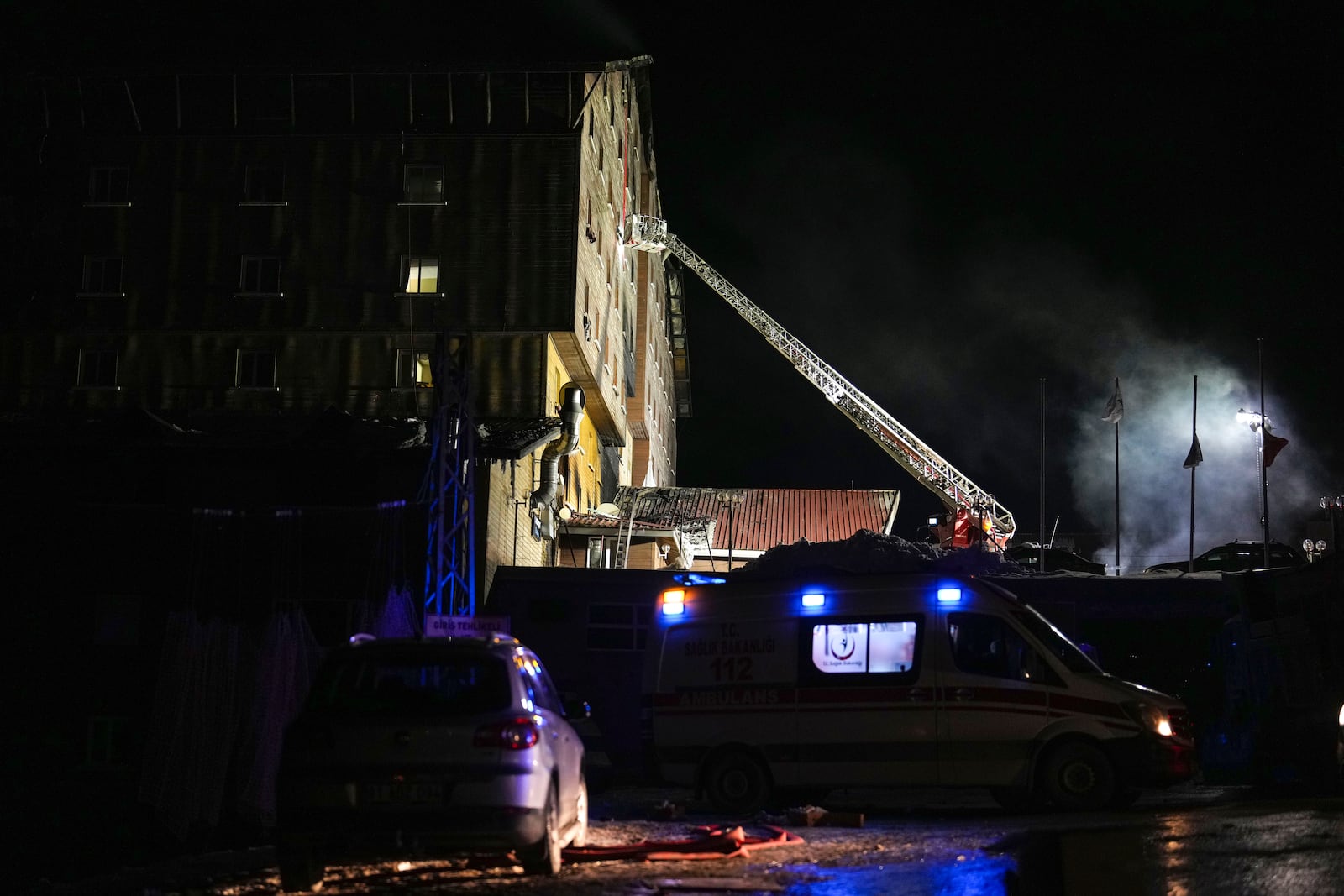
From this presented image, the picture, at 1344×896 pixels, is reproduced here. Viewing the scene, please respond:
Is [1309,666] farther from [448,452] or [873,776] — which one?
[448,452]

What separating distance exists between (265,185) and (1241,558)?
3322 cm

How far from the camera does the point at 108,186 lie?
37.8m

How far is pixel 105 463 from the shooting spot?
2989 centimetres

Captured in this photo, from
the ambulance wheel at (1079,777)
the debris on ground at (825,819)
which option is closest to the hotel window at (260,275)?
the debris on ground at (825,819)

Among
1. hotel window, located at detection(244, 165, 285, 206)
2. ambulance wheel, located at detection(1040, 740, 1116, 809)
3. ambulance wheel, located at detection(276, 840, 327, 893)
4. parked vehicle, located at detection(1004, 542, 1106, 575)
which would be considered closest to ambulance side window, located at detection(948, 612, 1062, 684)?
ambulance wheel, located at detection(1040, 740, 1116, 809)

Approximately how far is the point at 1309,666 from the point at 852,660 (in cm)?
646

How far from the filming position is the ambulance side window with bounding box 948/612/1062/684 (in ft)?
46.5

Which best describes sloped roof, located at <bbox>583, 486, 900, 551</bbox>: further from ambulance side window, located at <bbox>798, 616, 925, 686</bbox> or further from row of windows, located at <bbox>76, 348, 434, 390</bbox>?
ambulance side window, located at <bbox>798, 616, 925, 686</bbox>

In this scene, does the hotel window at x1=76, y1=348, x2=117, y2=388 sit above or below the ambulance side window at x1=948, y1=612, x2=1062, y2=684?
above

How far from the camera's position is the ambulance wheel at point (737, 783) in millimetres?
15094

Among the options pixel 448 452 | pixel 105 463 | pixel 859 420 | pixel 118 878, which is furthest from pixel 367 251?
pixel 118 878

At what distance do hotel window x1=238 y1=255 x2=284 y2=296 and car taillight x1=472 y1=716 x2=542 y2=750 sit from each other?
30.0 m

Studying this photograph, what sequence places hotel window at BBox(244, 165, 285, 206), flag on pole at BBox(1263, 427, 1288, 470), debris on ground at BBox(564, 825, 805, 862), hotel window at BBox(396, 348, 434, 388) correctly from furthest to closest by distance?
flag on pole at BBox(1263, 427, 1288, 470) < hotel window at BBox(244, 165, 285, 206) < hotel window at BBox(396, 348, 434, 388) < debris on ground at BBox(564, 825, 805, 862)

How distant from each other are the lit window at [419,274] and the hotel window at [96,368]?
27.4ft
